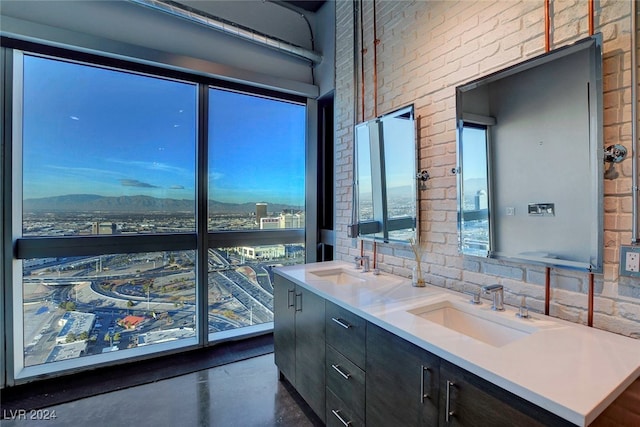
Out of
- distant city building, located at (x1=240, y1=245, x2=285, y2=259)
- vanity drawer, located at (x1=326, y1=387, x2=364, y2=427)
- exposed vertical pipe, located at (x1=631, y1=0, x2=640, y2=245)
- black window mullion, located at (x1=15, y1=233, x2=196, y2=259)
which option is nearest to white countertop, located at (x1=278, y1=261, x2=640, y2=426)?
exposed vertical pipe, located at (x1=631, y1=0, x2=640, y2=245)

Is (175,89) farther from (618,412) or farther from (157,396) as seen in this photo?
(618,412)

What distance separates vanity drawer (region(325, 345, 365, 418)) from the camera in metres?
1.55

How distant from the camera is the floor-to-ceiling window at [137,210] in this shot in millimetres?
2477

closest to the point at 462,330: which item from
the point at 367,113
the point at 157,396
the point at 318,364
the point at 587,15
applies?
the point at 318,364

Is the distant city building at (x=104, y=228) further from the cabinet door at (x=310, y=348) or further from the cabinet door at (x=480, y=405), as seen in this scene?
the cabinet door at (x=480, y=405)

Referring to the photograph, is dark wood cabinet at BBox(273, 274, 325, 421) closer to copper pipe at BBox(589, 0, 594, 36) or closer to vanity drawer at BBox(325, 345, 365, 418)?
vanity drawer at BBox(325, 345, 365, 418)

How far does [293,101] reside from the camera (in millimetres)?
3539

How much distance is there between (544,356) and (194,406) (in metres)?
2.27

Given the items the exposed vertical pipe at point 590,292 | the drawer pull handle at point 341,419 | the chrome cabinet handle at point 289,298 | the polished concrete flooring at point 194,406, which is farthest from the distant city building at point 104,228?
the exposed vertical pipe at point 590,292

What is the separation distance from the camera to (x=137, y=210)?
9.25ft

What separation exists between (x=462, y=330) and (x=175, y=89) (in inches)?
125

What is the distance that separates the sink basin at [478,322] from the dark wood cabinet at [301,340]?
0.67 m

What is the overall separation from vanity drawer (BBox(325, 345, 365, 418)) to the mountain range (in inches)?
77.7

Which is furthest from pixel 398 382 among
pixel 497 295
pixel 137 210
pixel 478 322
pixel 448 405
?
pixel 137 210
